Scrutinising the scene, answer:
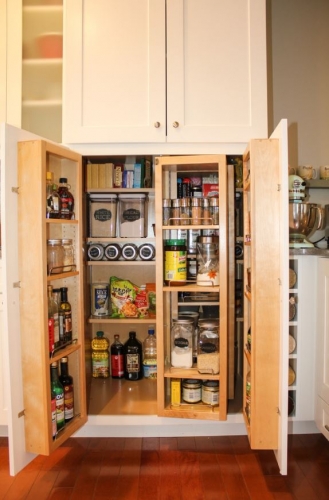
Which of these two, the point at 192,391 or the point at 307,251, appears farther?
the point at 192,391

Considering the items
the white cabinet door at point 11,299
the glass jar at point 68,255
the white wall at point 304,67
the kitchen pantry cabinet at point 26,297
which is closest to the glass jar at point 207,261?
the glass jar at point 68,255

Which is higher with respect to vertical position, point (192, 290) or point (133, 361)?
point (192, 290)

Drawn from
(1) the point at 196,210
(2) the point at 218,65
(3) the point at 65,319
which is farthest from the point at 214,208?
(3) the point at 65,319

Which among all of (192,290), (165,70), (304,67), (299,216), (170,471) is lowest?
(170,471)

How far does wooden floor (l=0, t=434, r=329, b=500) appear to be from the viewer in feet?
4.92

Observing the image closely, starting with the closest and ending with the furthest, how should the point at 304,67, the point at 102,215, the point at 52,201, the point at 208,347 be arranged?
the point at 52,201 < the point at 208,347 < the point at 102,215 < the point at 304,67

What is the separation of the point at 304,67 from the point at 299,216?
119cm

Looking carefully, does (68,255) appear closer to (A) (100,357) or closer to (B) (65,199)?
(B) (65,199)

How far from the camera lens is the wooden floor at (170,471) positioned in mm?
1499

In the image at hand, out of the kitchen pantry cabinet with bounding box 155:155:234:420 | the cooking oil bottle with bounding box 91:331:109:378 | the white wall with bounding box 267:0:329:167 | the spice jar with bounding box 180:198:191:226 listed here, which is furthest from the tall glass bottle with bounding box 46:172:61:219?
the white wall with bounding box 267:0:329:167

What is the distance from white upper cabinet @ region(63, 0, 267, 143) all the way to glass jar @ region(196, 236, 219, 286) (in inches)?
19.5

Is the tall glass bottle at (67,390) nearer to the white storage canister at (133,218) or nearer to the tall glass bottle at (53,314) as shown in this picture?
the tall glass bottle at (53,314)

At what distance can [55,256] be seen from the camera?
66.3 inches

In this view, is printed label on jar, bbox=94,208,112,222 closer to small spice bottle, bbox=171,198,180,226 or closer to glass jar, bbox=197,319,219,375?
small spice bottle, bbox=171,198,180,226
